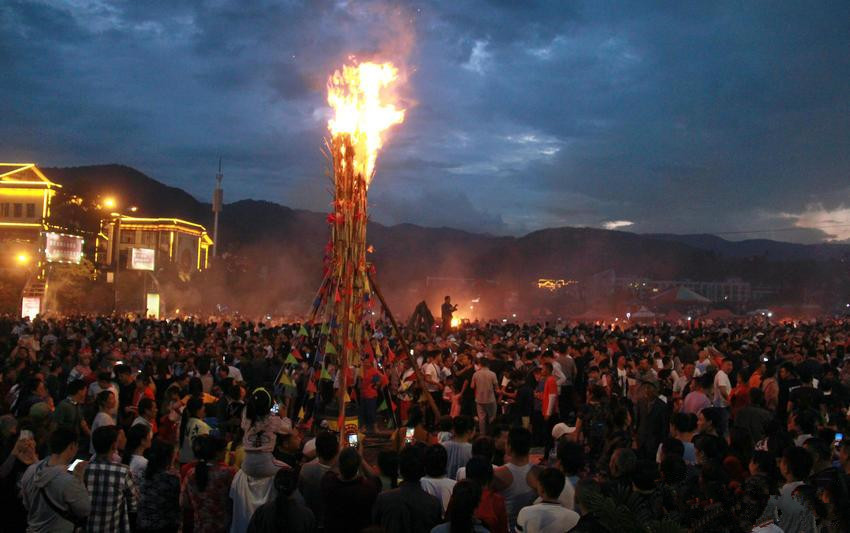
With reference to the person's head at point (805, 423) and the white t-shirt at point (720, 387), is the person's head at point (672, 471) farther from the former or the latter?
the white t-shirt at point (720, 387)

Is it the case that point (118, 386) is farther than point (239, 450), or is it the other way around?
point (118, 386)

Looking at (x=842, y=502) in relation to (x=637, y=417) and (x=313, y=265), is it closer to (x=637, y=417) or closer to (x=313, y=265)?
(x=637, y=417)

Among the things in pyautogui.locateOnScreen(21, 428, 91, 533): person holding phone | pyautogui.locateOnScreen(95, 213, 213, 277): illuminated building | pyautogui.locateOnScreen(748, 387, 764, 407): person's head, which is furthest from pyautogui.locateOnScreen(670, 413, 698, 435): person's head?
pyautogui.locateOnScreen(95, 213, 213, 277): illuminated building

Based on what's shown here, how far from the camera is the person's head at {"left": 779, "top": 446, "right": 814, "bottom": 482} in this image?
5.52 meters

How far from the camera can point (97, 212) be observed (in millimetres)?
57094

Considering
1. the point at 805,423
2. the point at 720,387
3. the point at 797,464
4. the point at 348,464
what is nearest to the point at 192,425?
the point at 348,464

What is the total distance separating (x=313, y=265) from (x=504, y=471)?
87858 mm

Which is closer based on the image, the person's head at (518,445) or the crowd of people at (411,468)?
the crowd of people at (411,468)

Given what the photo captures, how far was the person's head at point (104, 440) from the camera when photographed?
5457 mm

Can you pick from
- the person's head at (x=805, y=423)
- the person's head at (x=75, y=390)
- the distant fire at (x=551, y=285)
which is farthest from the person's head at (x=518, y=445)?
the distant fire at (x=551, y=285)

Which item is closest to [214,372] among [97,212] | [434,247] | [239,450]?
[239,450]

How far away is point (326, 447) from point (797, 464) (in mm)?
3675

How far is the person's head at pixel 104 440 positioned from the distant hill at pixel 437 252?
2264 inches

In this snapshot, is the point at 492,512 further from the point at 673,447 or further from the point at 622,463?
the point at 673,447
